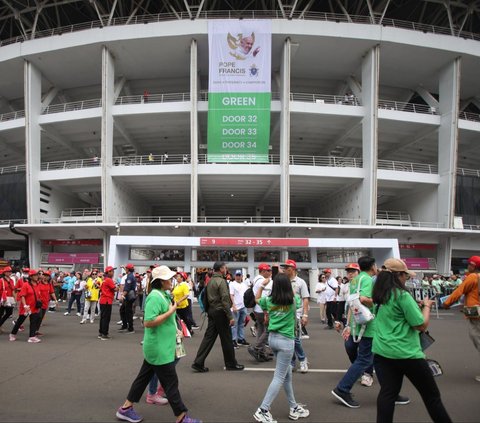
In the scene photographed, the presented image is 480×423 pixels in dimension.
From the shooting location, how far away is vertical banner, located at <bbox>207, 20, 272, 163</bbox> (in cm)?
2411

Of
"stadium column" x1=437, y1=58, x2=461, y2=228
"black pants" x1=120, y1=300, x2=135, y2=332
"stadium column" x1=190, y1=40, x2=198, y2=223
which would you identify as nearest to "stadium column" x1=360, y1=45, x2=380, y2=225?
"stadium column" x1=437, y1=58, x2=461, y2=228

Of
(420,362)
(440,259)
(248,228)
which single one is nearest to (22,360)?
(420,362)

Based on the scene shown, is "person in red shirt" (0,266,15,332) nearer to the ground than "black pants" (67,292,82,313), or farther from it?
farther from it

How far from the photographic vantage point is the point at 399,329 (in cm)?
333

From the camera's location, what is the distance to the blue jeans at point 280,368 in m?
3.98

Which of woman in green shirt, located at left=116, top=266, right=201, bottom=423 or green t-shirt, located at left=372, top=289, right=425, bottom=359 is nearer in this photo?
green t-shirt, located at left=372, top=289, right=425, bottom=359

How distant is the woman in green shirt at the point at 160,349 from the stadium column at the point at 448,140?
86.3 feet

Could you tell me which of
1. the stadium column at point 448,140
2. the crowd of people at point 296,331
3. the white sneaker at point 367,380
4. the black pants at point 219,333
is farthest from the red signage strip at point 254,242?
the white sneaker at point 367,380

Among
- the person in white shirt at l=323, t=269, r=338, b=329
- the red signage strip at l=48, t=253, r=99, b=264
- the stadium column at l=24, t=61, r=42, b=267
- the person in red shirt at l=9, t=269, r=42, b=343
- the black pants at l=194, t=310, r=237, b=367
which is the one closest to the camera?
the black pants at l=194, t=310, r=237, b=367

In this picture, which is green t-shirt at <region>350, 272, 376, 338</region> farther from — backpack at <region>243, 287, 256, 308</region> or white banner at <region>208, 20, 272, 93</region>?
white banner at <region>208, 20, 272, 93</region>

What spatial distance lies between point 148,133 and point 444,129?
21.3 metres

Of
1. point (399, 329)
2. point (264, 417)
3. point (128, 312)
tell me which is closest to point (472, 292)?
point (399, 329)

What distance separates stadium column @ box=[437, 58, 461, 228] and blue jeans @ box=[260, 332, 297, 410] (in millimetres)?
25543

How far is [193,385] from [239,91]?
70.1 ft
